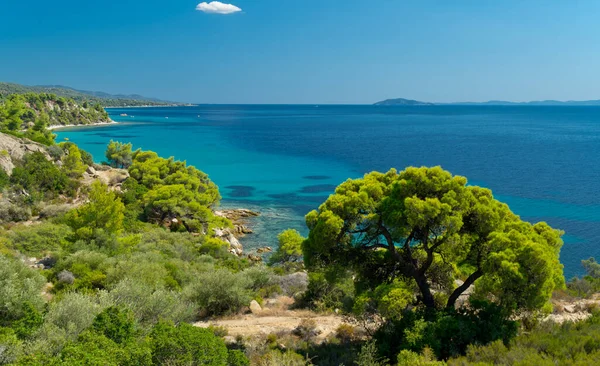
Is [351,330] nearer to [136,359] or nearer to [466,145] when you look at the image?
[136,359]

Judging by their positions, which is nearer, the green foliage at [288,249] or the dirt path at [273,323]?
the dirt path at [273,323]

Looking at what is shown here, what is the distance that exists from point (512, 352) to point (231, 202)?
1443 inches

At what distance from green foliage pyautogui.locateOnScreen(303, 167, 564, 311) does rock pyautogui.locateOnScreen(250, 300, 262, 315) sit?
4.41 meters

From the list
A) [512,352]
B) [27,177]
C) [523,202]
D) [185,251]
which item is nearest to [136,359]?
[512,352]

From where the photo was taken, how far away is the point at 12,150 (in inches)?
1406

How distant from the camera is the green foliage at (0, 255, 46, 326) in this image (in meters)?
10.2

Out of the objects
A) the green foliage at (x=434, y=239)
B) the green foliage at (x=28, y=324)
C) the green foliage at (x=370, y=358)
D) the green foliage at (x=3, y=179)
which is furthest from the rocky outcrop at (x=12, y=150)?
the green foliage at (x=370, y=358)

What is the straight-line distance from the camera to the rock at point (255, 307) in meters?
14.7

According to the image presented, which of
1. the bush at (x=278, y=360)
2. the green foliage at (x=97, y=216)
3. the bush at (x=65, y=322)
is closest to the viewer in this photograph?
the bush at (x=65, y=322)

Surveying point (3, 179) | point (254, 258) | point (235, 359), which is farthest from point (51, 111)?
point (235, 359)

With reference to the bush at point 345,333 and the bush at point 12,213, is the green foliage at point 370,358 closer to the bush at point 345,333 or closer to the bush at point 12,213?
the bush at point 345,333

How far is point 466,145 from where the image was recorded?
3282 inches

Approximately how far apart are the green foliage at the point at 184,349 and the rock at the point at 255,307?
6554 mm

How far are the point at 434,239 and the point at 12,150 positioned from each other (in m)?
39.2
